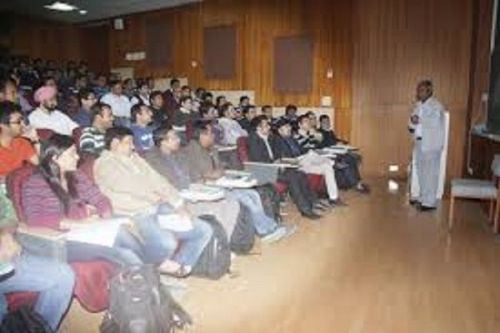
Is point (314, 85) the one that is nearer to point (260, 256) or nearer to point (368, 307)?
point (260, 256)

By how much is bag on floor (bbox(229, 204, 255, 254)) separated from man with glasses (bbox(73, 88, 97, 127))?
2.08 m

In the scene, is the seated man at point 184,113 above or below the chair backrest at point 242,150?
above

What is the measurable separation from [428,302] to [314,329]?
884 mm

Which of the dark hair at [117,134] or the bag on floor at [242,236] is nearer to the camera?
the dark hair at [117,134]

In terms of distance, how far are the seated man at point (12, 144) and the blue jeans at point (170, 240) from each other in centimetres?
76

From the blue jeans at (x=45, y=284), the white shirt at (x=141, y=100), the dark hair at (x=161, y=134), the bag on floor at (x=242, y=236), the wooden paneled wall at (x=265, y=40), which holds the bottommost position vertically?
the bag on floor at (x=242, y=236)

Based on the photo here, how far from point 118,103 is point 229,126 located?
5.28ft

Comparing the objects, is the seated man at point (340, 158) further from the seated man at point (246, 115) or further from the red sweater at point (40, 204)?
the red sweater at point (40, 204)

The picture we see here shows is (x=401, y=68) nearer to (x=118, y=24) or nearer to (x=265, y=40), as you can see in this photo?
(x=265, y=40)

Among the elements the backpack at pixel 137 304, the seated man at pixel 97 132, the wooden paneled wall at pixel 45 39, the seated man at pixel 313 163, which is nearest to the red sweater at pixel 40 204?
the backpack at pixel 137 304

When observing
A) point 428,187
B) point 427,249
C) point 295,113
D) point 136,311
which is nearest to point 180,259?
point 136,311

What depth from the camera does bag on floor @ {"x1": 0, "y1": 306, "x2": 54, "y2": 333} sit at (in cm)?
249

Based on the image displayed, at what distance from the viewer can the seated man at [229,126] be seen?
6.84m

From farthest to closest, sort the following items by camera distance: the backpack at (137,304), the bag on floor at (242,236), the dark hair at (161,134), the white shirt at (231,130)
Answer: the white shirt at (231,130) < the bag on floor at (242,236) < the dark hair at (161,134) < the backpack at (137,304)
